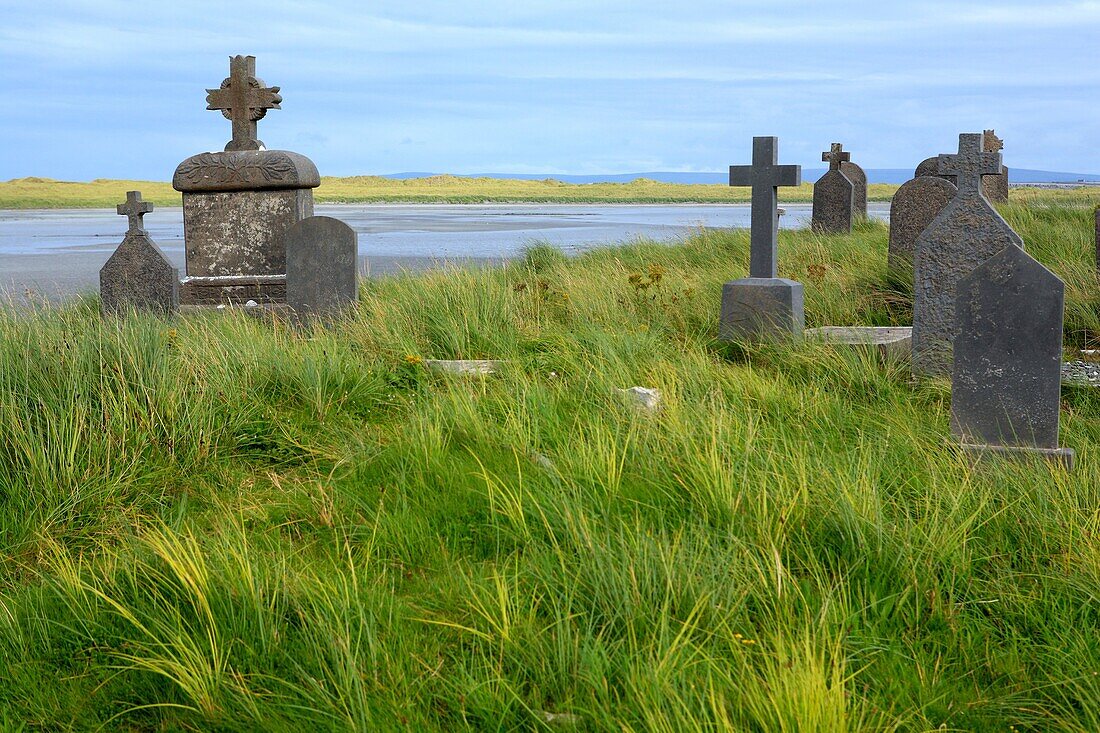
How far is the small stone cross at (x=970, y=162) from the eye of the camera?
591cm

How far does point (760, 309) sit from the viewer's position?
24.7ft

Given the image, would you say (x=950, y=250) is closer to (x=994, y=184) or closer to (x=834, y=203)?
(x=834, y=203)

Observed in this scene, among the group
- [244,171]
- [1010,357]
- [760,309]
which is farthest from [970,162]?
[244,171]

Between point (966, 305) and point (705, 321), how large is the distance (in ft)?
11.6

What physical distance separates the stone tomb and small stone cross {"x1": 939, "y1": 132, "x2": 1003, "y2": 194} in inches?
237

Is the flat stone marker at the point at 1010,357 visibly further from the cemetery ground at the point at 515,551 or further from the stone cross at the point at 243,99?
the stone cross at the point at 243,99

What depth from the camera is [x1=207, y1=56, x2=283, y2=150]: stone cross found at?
401 inches

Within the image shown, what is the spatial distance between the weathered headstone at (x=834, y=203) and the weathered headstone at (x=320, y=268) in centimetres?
1053

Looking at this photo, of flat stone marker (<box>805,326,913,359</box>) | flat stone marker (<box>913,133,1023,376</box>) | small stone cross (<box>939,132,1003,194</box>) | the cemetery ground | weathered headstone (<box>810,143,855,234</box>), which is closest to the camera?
the cemetery ground

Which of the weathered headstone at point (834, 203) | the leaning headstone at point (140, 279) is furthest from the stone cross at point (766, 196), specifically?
the weathered headstone at point (834, 203)

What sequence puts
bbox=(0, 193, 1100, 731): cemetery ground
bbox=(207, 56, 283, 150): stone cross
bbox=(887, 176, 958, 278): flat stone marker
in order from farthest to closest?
bbox=(887, 176, 958, 278): flat stone marker
bbox=(207, 56, 283, 150): stone cross
bbox=(0, 193, 1100, 731): cemetery ground

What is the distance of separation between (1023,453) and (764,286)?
3239 millimetres

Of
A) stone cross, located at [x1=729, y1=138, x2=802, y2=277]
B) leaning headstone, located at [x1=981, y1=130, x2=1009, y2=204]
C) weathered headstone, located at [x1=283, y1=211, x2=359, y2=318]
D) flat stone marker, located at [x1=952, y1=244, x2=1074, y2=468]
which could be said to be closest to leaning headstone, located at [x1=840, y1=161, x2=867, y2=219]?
leaning headstone, located at [x1=981, y1=130, x2=1009, y2=204]

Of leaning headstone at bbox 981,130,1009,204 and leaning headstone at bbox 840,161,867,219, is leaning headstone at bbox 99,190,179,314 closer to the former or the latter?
leaning headstone at bbox 840,161,867,219
